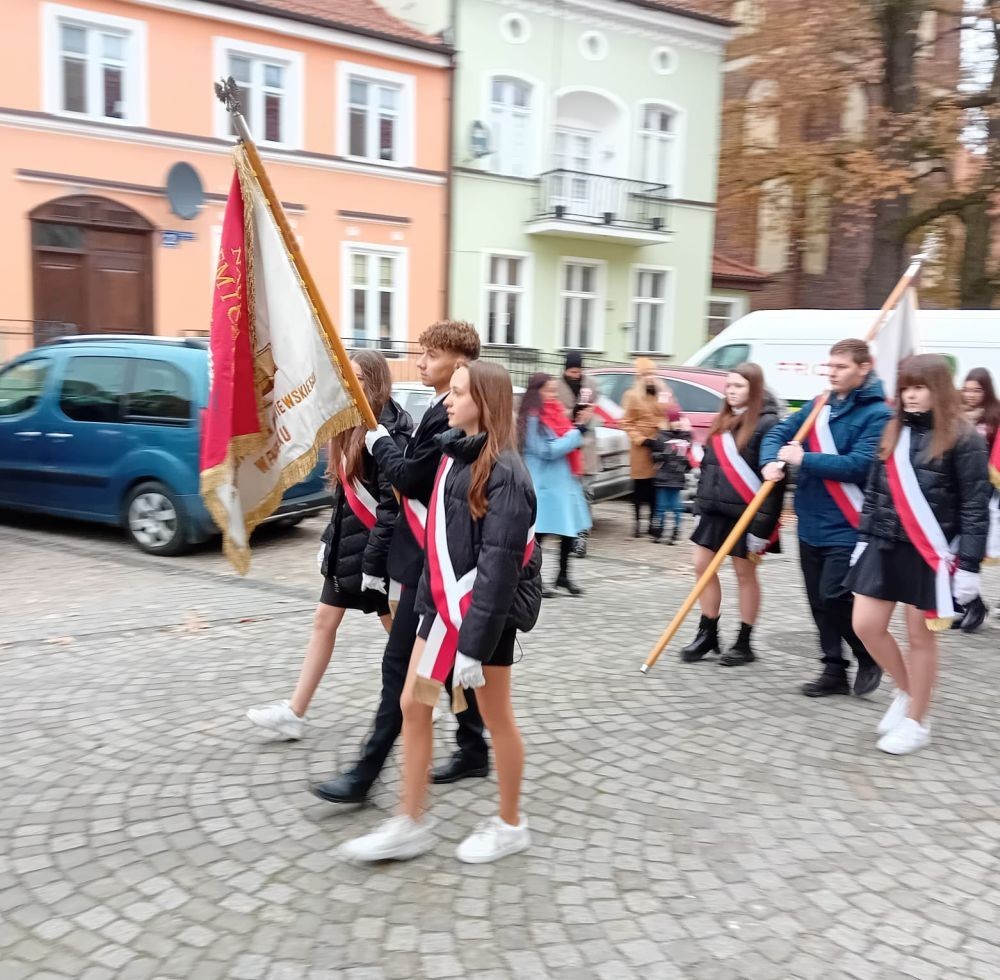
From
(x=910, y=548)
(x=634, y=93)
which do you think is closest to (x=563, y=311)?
(x=634, y=93)

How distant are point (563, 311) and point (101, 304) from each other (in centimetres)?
946

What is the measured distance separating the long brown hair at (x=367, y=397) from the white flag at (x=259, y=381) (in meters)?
0.26

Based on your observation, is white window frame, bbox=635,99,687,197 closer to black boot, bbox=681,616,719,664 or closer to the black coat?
black boot, bbox=681,616,719,664

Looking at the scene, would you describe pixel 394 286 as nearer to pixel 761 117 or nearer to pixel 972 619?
pixel 761 117

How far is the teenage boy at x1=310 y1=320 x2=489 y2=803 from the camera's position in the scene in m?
3.62

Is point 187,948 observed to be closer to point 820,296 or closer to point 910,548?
point 910,548

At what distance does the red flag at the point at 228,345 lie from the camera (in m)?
3.78

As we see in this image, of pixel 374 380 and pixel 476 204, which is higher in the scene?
pixel 476 204

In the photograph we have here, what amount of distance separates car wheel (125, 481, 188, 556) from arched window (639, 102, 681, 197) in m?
16.6

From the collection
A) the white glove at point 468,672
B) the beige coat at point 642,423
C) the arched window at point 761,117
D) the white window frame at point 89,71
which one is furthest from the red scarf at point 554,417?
the arched window at point 761,117

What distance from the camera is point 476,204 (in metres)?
20.3

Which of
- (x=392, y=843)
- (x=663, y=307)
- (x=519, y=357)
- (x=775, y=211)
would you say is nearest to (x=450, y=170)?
(x=519, y=357)

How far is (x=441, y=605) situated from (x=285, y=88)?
17.2 m

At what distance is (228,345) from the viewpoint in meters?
3.79
